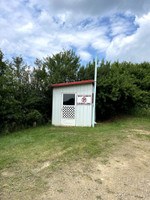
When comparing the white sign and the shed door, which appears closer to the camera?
the white sign

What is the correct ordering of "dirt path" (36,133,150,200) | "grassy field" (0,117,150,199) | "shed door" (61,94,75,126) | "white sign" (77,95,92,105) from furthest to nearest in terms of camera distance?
"shed door" (61,94,75,126) < "white sign" (77,95,92,105) < "grassy field" (0,117,150,199) < "dirt path" (36,133,150,200)

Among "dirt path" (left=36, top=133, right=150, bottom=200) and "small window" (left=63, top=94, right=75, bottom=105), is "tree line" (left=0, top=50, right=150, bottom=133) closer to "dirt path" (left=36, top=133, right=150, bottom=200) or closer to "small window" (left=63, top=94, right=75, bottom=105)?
"small window" (left=63, top=94, right=75, bottom=105)

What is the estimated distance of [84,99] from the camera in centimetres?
759

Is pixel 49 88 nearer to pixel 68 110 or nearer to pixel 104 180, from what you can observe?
pixel 68 110

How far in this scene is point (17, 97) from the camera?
8.85 m

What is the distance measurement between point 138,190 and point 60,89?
21.0ft

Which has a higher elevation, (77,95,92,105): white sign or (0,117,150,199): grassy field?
(77,95,92,105): white sign

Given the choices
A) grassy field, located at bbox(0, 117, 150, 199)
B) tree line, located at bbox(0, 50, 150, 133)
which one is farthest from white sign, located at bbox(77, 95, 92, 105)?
grassy field, located at bbox(0, 117, 150, 199)

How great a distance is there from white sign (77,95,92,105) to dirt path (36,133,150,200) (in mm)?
4321

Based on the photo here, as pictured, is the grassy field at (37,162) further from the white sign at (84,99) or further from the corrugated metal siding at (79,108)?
the white sign at (84,99)

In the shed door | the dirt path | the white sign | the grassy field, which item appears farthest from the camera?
the shed door

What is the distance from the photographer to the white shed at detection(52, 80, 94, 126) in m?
7.56

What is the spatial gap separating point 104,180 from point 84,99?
5362 mm

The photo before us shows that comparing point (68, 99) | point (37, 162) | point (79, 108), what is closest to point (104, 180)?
point (37, 162)
